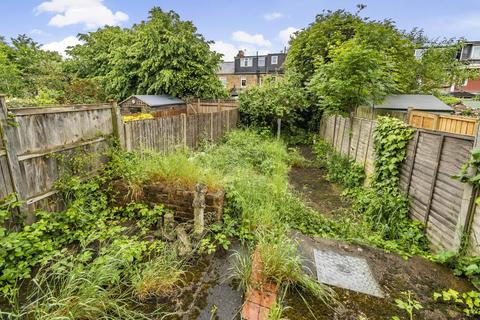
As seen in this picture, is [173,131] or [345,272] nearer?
[345,272]

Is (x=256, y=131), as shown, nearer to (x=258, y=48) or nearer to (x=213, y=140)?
(x=213, y=140)

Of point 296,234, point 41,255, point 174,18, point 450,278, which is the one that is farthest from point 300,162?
point 174,18

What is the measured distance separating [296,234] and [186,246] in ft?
4.76

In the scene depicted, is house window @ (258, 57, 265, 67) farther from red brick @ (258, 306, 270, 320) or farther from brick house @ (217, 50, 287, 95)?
red brick @ (258, 306, 270, 320)

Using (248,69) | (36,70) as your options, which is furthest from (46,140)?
(248,69)

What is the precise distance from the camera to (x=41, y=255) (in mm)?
2359

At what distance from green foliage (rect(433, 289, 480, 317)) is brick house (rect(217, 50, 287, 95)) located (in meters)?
27.2

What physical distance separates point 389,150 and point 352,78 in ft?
10.1

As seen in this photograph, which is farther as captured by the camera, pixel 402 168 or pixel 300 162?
pixel 300 162

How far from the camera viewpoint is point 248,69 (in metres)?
29.6

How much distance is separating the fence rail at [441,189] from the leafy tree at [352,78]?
3325 mm

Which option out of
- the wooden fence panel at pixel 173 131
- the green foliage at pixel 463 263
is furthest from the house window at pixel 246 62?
the green foliage at pixel 463 263

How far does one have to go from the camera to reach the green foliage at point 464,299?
2.02 metres

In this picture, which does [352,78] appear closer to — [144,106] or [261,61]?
[144,106]
